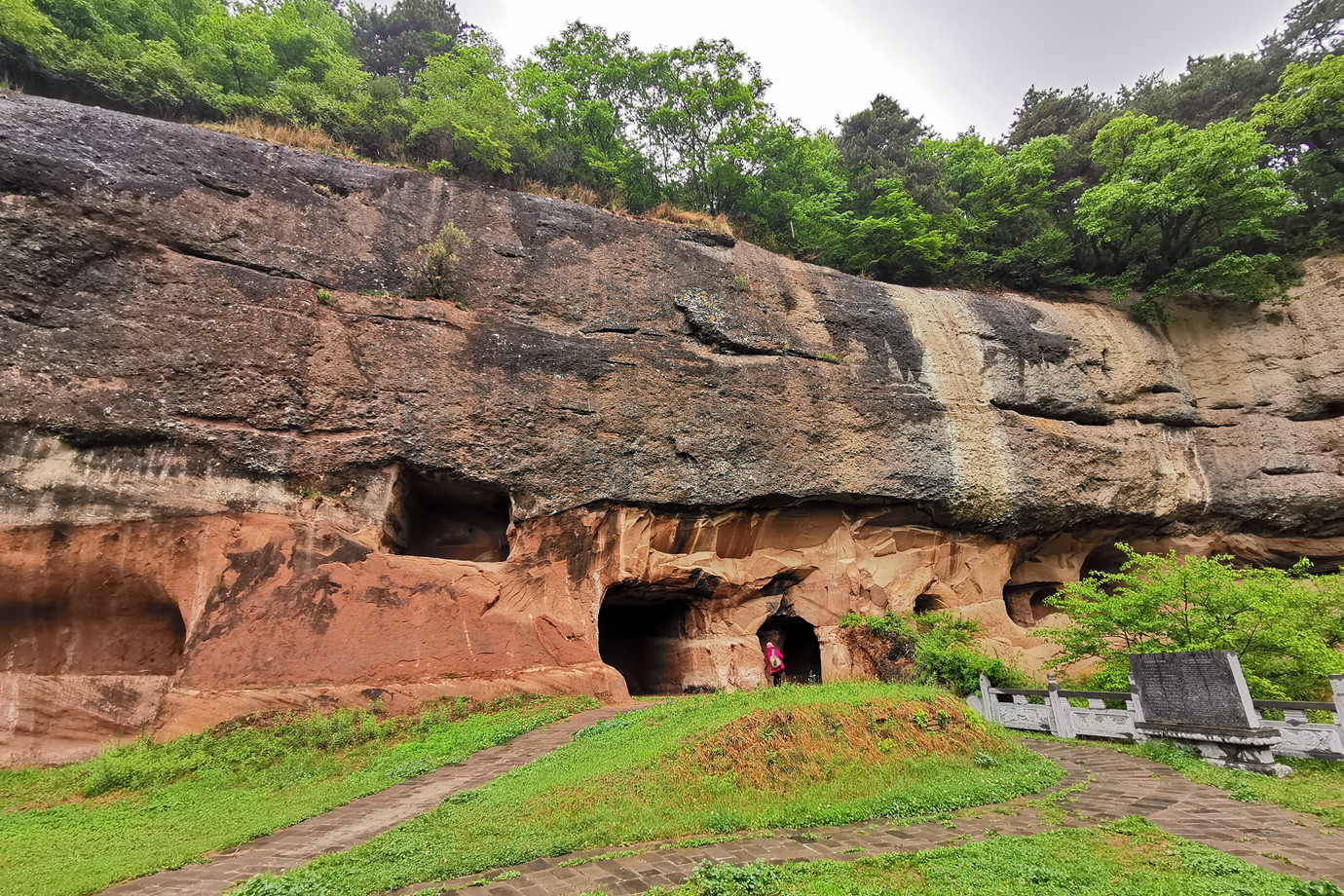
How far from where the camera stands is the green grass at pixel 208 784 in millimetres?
5641

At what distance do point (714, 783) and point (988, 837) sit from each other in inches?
96.5

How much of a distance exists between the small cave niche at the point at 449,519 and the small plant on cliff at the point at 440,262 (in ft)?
12.3

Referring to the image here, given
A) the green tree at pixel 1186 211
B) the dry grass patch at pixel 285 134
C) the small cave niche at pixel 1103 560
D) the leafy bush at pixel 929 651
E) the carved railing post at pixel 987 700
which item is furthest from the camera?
the small cave niche at pixel 1103 560

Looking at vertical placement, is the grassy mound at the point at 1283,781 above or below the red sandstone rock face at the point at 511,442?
below

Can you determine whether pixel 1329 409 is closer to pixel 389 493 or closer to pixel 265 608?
pixel 389 493

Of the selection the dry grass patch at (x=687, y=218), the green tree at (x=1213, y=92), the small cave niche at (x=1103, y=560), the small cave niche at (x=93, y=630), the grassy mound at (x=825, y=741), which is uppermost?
the green tree at (x=1213, y=92)

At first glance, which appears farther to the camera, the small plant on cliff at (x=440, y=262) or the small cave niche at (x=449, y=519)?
the small plant on cliff at (x=440, y=262)

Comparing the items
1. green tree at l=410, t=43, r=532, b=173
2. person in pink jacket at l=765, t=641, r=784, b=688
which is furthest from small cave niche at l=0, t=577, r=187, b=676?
green tree at l=410, t=43, r=532, b=173

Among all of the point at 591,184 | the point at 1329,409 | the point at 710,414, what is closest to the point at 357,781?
the point at 710,414

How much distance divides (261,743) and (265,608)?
73.3 inches

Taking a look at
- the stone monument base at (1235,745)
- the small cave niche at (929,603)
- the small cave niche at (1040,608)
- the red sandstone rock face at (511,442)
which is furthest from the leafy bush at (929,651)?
the small cave niche at (1040,608)

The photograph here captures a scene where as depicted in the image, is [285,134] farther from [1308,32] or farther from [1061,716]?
[1308,32]

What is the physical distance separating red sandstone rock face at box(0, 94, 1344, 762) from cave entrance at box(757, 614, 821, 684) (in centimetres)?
11

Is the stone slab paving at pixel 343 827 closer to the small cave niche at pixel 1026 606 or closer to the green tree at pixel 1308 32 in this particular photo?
the small cave niche at pixel 1026 606
